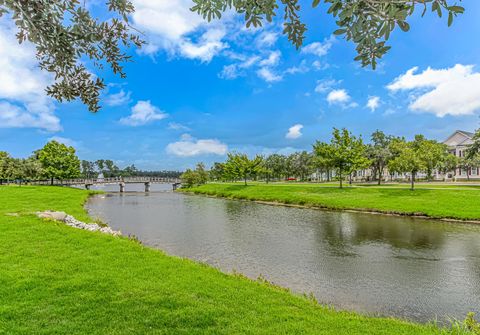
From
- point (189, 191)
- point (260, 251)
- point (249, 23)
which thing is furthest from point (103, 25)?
point (189, 191)

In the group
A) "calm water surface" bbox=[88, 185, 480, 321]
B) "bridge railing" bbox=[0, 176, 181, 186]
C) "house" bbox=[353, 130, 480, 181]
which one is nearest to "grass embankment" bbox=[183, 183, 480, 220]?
"calm water surface" bbox=[88, 185, 480, 321]

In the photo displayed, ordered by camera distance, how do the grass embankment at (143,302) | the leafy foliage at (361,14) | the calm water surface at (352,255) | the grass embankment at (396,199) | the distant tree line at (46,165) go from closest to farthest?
the leafy foliage at (361,14) < the grass embankment at (143,302) < the calm water surface at (352,255) < the grass embankment at (396,199) < the distant tree line at (46,165)

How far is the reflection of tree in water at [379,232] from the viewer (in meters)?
19.4

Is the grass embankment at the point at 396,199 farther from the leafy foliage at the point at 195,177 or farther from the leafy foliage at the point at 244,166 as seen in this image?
the leafy foliage at the point at 195,177

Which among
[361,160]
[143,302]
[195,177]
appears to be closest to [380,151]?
[361,160]

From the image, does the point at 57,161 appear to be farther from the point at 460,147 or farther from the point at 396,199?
the point at 460,147

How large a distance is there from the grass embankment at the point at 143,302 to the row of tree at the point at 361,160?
40.2 meters

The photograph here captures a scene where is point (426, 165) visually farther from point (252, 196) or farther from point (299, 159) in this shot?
point (299, 159)

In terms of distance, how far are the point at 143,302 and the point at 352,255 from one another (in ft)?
41.8

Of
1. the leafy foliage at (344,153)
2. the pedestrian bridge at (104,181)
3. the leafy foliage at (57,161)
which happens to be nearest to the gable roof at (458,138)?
the leafy foliage at (344,153)

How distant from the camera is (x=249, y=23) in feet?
13.3

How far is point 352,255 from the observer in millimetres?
16719

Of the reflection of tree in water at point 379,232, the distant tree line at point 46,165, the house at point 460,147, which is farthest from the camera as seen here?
the house at point 460,147

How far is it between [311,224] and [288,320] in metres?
21.3
